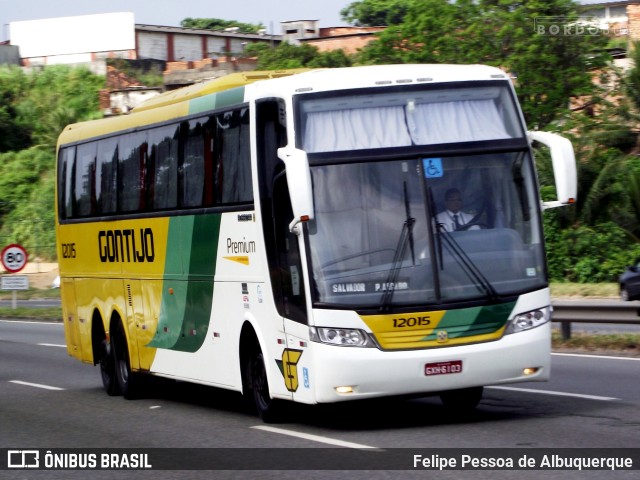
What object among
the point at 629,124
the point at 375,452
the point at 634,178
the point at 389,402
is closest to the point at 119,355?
the point at 389,402

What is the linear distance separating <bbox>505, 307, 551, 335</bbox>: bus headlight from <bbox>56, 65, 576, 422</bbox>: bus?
13 mm

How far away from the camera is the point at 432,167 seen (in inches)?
440

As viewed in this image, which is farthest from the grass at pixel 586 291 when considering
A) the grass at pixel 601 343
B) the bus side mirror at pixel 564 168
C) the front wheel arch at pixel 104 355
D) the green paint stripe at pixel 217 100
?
the bus side mirror at pixel 564 168

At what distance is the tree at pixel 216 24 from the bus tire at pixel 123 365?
10000cm

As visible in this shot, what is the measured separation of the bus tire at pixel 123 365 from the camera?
53.8 ft

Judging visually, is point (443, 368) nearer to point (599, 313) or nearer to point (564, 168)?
point (564, 168)

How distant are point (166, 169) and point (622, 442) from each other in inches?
267

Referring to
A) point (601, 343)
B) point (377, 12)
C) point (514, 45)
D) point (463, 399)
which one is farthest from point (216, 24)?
point (463, 399)

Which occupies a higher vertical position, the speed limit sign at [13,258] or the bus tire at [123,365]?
the bus tire at [123,365]

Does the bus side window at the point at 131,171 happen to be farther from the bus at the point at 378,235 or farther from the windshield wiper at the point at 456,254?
the windshield wiper at the point at 456,254

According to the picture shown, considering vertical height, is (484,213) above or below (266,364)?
above

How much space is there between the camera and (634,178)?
40406 millimetres

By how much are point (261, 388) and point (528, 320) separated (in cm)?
268

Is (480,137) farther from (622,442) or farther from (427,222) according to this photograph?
(622,442)
